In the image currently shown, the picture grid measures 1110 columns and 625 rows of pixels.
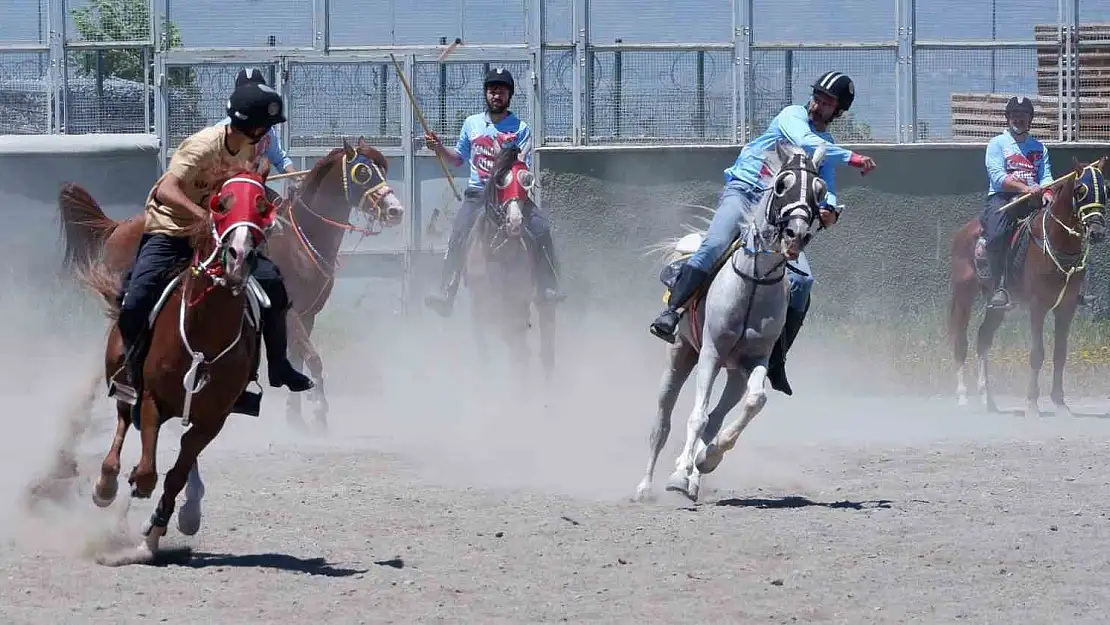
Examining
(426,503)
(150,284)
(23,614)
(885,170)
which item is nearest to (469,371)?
(885,170)

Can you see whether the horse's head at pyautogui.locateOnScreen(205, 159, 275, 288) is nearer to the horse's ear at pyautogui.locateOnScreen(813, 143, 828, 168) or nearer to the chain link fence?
the horse's ear at pyautogui.locateOnScreen(813, 143, 828, 168)

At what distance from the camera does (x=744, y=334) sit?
10.3 metres

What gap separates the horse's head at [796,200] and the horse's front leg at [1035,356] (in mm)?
7058

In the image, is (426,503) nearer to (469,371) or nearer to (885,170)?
(469,371)

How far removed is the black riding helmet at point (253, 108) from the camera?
8.27m

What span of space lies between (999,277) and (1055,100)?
4.28 metres

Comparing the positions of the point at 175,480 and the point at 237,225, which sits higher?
the point at 237,225

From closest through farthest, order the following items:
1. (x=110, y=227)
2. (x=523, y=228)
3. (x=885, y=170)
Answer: (x=110, y=227), (x=523, y=228), (x=885, y=170)

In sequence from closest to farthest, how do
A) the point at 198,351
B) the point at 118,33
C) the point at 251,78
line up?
the point at 198,351 → the point at 251,78 → the point at 118,33

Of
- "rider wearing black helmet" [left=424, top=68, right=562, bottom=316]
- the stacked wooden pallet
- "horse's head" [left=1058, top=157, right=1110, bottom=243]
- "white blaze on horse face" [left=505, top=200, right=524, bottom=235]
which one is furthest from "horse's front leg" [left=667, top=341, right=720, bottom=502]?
the stacked wooden pallet

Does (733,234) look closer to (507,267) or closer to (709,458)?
(709,458)

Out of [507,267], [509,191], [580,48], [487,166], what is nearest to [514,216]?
[509,191]

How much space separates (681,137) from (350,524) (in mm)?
11987

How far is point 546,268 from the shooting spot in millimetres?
15867
